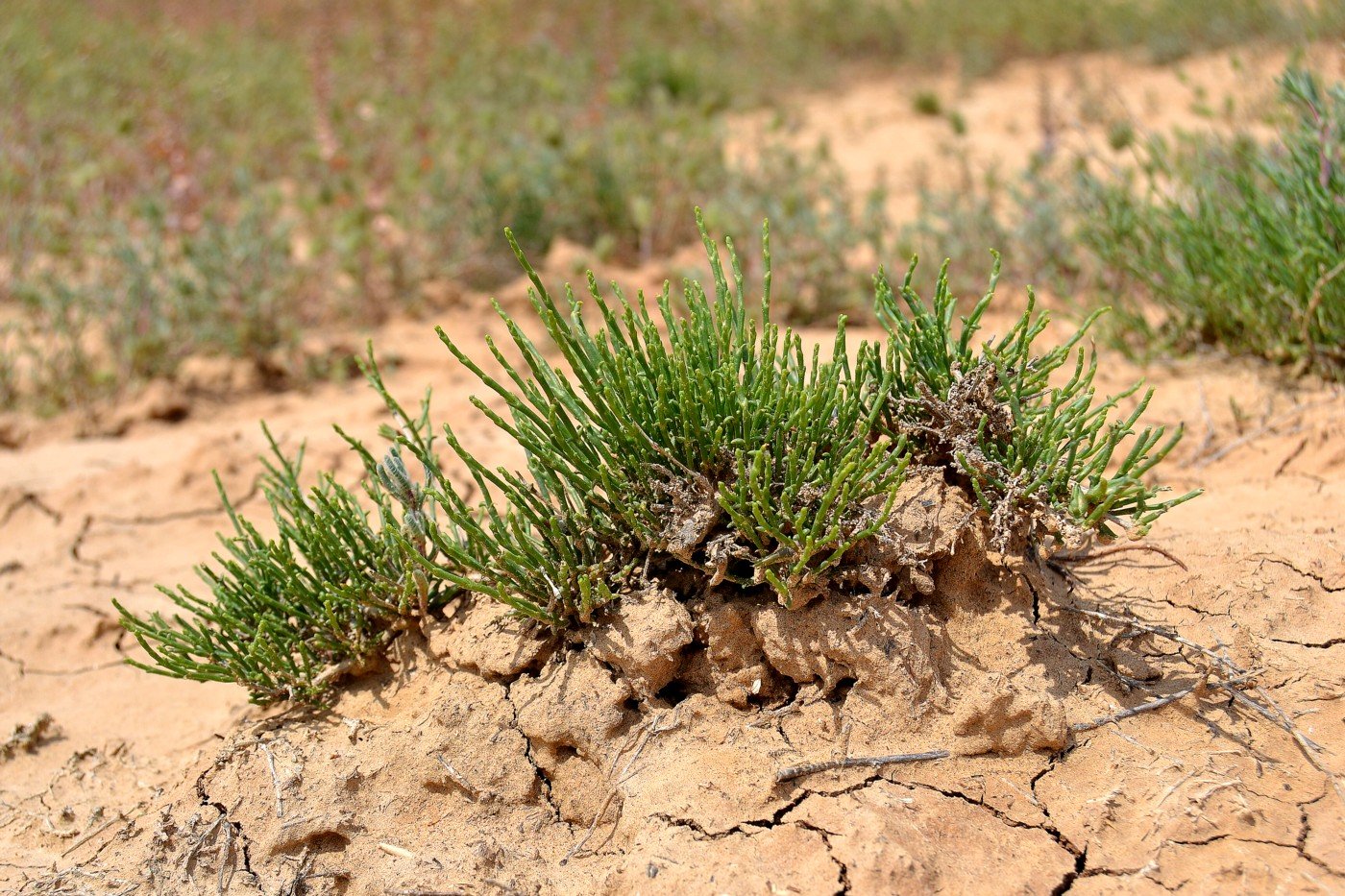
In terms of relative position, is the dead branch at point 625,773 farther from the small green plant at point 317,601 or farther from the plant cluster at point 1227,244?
the plant cluster at point 1227,244

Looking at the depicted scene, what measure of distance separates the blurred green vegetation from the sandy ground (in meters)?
2.39

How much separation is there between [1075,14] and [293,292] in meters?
7.28

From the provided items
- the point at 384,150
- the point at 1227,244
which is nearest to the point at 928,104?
the point at 384,150

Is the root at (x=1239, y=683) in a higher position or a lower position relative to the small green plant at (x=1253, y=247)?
lower

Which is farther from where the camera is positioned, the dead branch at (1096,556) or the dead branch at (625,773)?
the dead branch at (1096,556)

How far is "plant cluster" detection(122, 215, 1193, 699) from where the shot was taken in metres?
1.98

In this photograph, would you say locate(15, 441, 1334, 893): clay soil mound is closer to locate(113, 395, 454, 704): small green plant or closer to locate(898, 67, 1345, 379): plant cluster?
locate(113, 395, 454, 704): small green plant

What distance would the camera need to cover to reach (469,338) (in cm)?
505

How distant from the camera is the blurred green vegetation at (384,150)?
191 inches

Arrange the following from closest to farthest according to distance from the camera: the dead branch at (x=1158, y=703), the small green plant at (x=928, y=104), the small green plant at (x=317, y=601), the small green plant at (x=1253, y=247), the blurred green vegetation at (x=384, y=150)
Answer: the dead branch at (x=1158, y=703) → the small green plant at (x=317, y=601) → the small green plant at (x=1253, y=247) → the blurred green vegetation at (x=384, y=150) → the small green plant at (x=928, y=104)

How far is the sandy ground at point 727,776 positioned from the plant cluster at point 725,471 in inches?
7.6

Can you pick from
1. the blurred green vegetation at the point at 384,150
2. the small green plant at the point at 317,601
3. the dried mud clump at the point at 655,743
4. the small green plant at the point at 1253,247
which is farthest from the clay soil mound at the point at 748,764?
the blurred green vegetation at the point at 384,150

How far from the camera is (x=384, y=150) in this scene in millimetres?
6562

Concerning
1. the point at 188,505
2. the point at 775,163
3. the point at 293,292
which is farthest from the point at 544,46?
the point at 188,505
